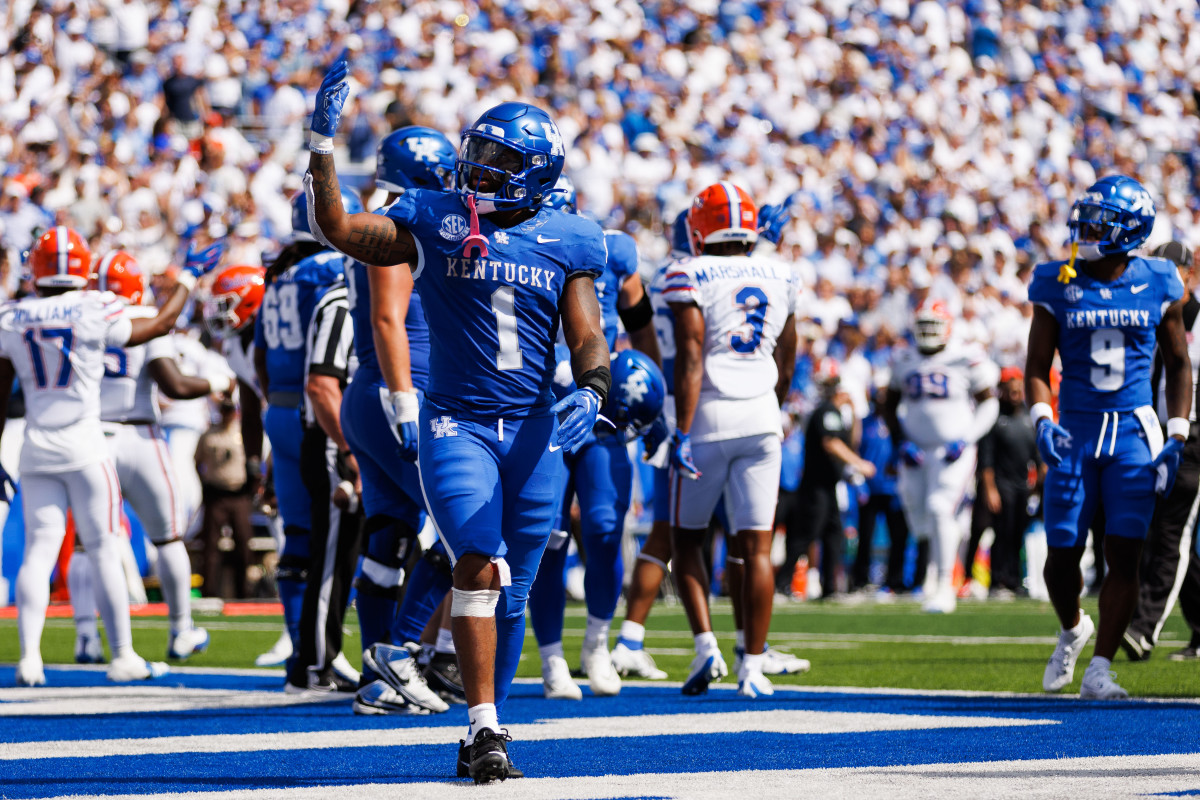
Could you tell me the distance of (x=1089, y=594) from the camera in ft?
56.4

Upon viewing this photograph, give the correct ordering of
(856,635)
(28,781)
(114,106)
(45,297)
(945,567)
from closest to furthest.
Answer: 1. (28,781)
2. (45,297)
3. (856,635)
4. (945,567)
5. (114,106)

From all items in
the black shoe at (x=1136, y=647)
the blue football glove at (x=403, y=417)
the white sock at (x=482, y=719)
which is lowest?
the black shoe at (x=1136, y=647)

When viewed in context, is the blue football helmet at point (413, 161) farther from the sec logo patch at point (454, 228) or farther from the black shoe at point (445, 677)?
the sec logo patch at point (454, 228)

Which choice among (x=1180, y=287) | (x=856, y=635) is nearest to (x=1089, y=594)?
(x=856, y=635)

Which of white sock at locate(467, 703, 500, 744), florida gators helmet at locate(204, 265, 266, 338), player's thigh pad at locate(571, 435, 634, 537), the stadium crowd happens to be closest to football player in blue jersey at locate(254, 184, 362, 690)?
florida gators helmet at locate(204, 265, 266, 338)

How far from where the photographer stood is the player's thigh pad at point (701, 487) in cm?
777

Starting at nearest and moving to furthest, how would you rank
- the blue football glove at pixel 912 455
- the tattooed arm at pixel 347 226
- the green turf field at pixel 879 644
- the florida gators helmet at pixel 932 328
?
the tattooed arm at pixel 347 226, the green turf field at pixel 879 644, the florida gators helmet at pixel 932 328, the blue football glove at pixel 912 455

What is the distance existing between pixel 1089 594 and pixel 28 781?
45.4 feet

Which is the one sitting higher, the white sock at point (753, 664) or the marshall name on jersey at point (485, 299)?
the marshall name on jersey at point (485, 299)

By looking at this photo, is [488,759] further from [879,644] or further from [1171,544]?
[879,644]

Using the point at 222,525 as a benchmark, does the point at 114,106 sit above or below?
above

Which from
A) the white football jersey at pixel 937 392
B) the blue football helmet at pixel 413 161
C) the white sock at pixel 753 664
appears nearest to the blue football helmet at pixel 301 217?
the blue football helmet at pixel 413 161

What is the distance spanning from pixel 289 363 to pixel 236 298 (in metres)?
1.41

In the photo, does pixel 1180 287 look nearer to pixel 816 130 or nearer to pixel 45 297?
pixel 45 297
